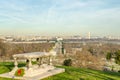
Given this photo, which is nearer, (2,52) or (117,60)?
(117,60)

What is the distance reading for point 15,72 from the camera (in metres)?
14.8

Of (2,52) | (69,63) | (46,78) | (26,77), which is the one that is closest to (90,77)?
(46,78)

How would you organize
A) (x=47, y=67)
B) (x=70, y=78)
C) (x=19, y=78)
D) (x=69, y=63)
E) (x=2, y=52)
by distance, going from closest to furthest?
(x=19, y=78)
(x=70, y=78)
(x=47, y=67)
(x=69, y=63)
(x=2, y=52)

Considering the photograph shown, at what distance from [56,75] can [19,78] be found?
293 centimetres

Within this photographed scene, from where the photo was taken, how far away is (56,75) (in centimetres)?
1554

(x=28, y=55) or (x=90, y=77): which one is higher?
(x=28, y=55)

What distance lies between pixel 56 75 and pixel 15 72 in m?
3.07

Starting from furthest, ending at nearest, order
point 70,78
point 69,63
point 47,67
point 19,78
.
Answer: point 69,63 < point 47,67 < point 70,78 < point 19,78

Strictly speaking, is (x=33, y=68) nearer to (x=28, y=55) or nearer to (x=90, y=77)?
(x=28, y=55)

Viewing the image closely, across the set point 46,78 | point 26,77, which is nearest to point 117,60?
point 46,78

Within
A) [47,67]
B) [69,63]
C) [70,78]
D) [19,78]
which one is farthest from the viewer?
[69,63]

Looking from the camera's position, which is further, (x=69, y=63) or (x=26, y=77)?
(x=69, y=63)

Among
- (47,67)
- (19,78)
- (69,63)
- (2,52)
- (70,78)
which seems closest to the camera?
(19,78)

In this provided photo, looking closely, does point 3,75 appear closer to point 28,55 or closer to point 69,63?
point 28,55
